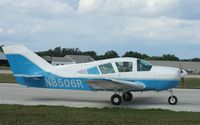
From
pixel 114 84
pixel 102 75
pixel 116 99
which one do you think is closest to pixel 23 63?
pixel 102 75

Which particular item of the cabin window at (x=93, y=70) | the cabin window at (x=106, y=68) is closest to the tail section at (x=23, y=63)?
the cabin window at (x=93, y=70)

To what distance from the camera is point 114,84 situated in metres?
17.2

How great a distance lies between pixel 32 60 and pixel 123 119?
8.54 m

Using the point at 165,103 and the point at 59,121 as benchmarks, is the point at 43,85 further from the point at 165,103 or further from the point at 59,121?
the point at 59,121

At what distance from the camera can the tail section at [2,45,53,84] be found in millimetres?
18922

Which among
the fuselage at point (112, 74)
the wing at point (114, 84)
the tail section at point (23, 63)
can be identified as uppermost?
the tail section at point (23, 63)

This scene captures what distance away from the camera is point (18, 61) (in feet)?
62.4

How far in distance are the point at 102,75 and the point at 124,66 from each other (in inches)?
37.5

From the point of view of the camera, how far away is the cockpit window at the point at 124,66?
17656mm

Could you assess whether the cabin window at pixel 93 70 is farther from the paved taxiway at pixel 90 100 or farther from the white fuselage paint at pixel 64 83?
the paved taxiway at pixel 90 100

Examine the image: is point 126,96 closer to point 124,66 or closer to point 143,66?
point 124,66

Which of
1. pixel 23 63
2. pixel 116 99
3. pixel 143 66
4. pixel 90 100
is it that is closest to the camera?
pixel 116 99

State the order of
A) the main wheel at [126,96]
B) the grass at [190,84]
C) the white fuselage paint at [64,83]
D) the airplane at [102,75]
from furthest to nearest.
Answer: the grass at [190,84] → the main wheel at [126,96] → the white fuselage paint at [64,83] → the airplane at [102,75]

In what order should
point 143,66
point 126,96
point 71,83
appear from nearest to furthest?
point 143,66 → point 71,83 → point 126,96
